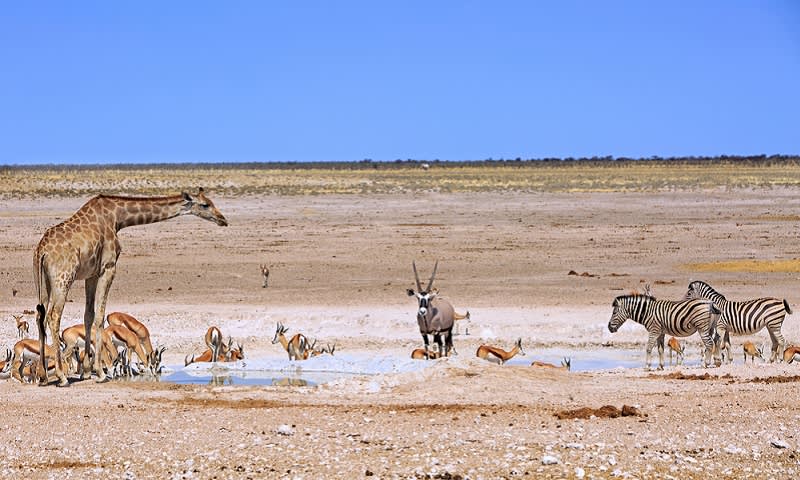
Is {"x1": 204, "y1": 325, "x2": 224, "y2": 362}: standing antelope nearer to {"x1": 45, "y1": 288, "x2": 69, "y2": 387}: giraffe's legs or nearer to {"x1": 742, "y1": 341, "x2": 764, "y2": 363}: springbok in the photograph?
{"x1": 45, "y1": 288, "x2": 69, "y2": 387}: giraffe's legs

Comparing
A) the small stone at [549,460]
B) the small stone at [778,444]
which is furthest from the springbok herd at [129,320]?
the small stone at [549,460]

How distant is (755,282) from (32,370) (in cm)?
1570

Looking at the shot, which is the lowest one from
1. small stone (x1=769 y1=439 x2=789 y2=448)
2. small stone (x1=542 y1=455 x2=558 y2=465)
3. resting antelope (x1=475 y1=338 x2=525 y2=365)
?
small stone (x1=542 y1=455 x2=558 y2=465)

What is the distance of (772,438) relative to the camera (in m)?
10.4

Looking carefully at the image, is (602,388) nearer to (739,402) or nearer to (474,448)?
(739,402)

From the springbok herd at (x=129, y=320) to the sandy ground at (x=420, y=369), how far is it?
0.75 m

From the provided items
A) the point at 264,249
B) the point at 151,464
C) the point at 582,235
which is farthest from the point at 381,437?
the point at 582,235

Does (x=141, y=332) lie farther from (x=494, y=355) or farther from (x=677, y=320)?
(x=677, y=320)

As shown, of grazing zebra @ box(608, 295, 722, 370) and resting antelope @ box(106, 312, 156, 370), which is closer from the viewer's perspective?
resting antelope @ box(106, 312, 156, 370)

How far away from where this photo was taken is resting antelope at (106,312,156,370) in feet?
53.1

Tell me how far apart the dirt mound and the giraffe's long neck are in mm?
5719

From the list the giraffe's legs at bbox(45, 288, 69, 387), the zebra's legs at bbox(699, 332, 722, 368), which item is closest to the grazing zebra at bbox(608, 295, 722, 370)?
the zebra's legs at bbox(699, 332, 722, 368)

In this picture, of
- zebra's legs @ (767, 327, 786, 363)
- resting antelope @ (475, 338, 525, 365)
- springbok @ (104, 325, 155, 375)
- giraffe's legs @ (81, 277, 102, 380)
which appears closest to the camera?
giraffe's legs @ (81, 277, 102, 380)

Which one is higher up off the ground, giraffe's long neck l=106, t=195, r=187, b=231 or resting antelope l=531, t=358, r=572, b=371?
giraffe's long neck l=106, t=195, r=187, b=231
